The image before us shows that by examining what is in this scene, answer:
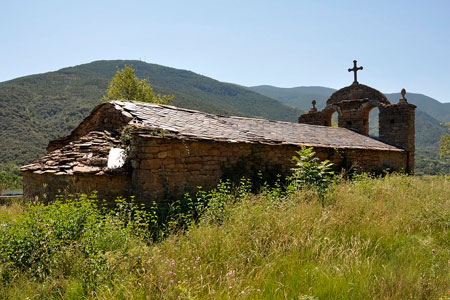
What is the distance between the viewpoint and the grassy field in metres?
2.61

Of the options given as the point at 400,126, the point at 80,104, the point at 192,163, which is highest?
the point at 80,104

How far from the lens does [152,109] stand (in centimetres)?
762

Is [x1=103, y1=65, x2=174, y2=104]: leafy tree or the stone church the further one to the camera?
[x1=103, y1=65, x2=174, y2=104]: leafy tree

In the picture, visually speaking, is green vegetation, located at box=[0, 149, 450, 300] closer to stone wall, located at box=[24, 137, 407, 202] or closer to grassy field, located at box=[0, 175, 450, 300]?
grassy field, located at box=[0, 175, 450, 300]

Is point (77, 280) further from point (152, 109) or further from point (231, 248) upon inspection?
point (152, 109)

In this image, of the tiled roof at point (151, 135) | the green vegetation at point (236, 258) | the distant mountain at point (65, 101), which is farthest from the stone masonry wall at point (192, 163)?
the distant mountain at point (65, 101)

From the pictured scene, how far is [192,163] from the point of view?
623 centimetres

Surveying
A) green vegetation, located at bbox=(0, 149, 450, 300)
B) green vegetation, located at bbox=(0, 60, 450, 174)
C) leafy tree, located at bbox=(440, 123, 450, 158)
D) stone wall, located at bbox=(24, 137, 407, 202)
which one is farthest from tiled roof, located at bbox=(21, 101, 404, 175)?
leafy tree, located at bbox=(440, 123, 450, 158)

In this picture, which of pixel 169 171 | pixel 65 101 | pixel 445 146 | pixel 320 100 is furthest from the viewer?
pixel 320 100

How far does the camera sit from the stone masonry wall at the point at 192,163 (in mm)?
5621

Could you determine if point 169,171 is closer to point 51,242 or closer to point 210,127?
point 210,127

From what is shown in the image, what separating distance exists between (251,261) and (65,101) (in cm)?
4593

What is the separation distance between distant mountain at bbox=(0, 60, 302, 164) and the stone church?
62.9 feet

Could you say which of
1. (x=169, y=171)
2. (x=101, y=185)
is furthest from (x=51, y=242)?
(x=169, y=171)
